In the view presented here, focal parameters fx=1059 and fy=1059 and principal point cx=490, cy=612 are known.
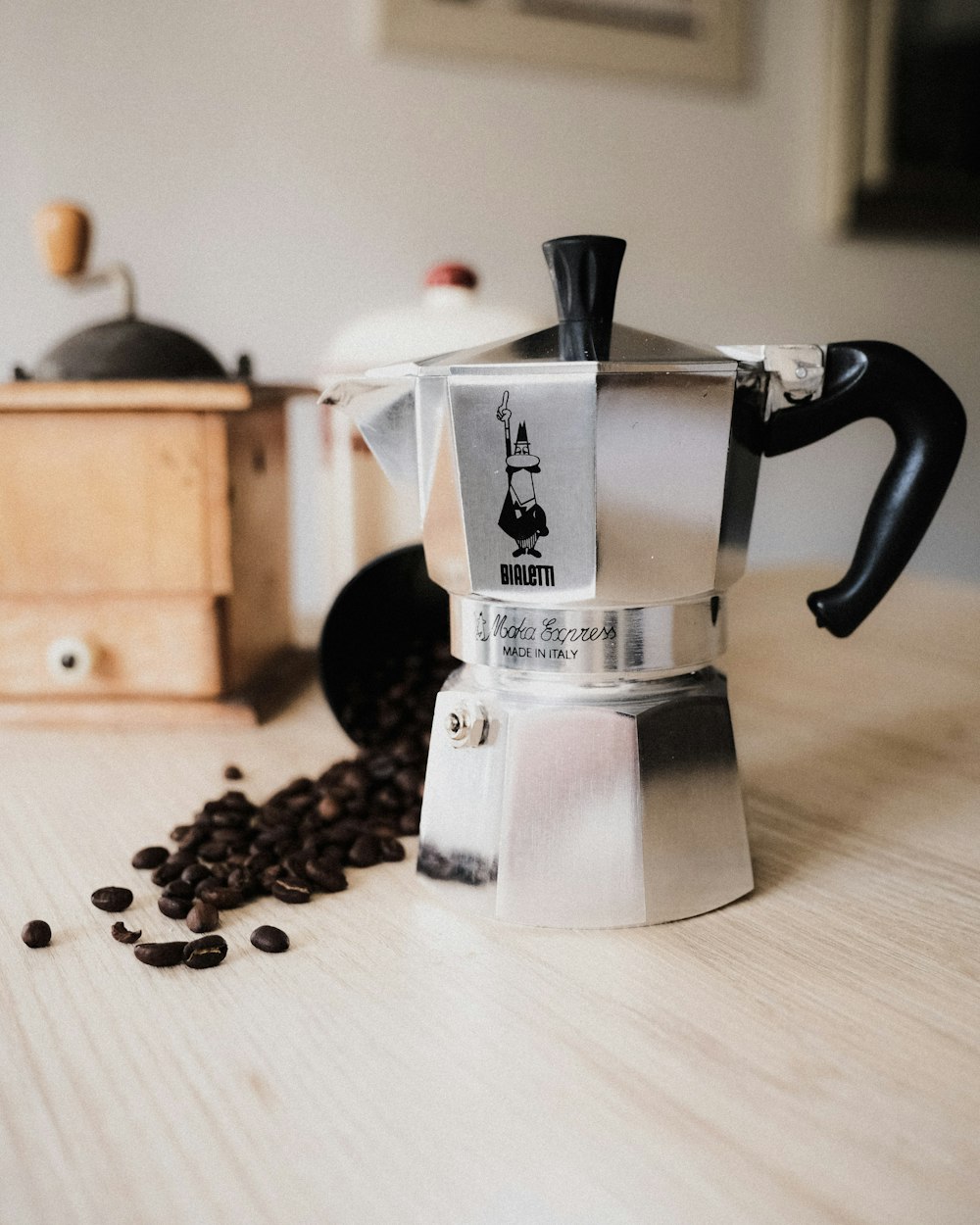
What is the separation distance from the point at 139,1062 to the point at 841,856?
387 mm

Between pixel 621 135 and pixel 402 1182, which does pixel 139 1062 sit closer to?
pixel 402 1182

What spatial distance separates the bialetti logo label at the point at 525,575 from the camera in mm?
496

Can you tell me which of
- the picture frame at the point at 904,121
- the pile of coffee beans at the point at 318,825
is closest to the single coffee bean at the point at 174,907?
the pile of coffee beans at the point at 318,825

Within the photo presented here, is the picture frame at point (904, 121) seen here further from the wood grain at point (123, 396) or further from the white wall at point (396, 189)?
the wood grain at point (123, 396)

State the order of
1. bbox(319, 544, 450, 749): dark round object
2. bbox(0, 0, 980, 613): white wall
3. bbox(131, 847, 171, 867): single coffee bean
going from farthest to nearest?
bbox(0, 0, 980, 613): white wall
bbox(319, 544, 450, 749): dark round object
bbox(131, 847, 171, 867): single coffee bean

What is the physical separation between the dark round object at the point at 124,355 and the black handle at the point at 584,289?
50 centimetres

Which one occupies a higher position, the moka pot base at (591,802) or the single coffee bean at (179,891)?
the moka pot base at (591,802)

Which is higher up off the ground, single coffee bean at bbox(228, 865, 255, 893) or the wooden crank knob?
the wooden crank knob

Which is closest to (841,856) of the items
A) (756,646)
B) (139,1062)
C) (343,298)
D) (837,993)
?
(837,993)

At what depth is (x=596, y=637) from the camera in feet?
1.65

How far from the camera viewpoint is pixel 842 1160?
345 mm

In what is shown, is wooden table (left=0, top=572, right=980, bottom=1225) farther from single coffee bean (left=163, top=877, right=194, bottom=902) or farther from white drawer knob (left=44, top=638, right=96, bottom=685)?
white drawer knob (left=44, top=638, right=96, bottom=685)

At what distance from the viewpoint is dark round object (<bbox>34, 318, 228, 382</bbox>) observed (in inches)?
34.4

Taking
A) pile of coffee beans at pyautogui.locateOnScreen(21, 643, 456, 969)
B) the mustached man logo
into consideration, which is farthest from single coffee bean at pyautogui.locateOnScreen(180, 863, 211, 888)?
the mustached man logo
